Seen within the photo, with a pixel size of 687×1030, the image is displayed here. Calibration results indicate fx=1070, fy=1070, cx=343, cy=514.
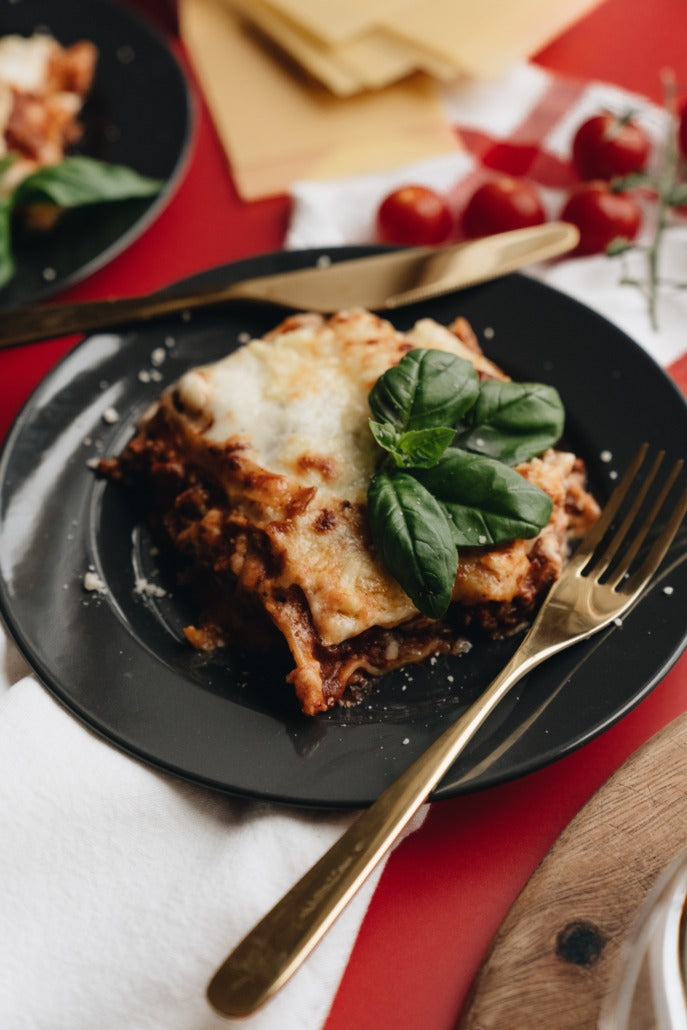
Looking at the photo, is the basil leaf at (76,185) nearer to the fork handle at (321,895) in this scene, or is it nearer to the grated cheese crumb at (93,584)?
the grated cheese crumb at (93,584)

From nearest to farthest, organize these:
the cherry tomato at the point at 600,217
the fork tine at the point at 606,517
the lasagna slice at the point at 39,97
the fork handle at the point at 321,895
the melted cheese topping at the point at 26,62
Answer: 1. the fork handle at the point at 321,895
2. the fork tine at the point at 606,517
3. the cherry tomato at the point at 600,217
4. the lasagna slice at the point at 39,97
5. the melted cheese topping at the point at 26,62

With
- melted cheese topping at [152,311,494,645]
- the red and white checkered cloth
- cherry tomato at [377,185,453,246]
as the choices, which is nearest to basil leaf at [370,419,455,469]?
melted cheese topping at [152,311,494,645]

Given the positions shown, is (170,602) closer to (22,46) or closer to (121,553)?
(121,553)

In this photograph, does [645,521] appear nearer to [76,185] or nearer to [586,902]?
[586,902]

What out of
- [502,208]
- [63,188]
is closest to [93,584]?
[63,188]

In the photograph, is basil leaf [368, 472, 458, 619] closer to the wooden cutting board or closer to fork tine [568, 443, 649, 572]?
fork tine [568, 443, 649, 572]

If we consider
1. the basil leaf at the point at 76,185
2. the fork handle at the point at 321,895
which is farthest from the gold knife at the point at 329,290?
the fork handle at the point at 321,895

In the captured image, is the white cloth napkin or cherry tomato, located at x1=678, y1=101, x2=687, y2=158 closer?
the white cloth napkin
